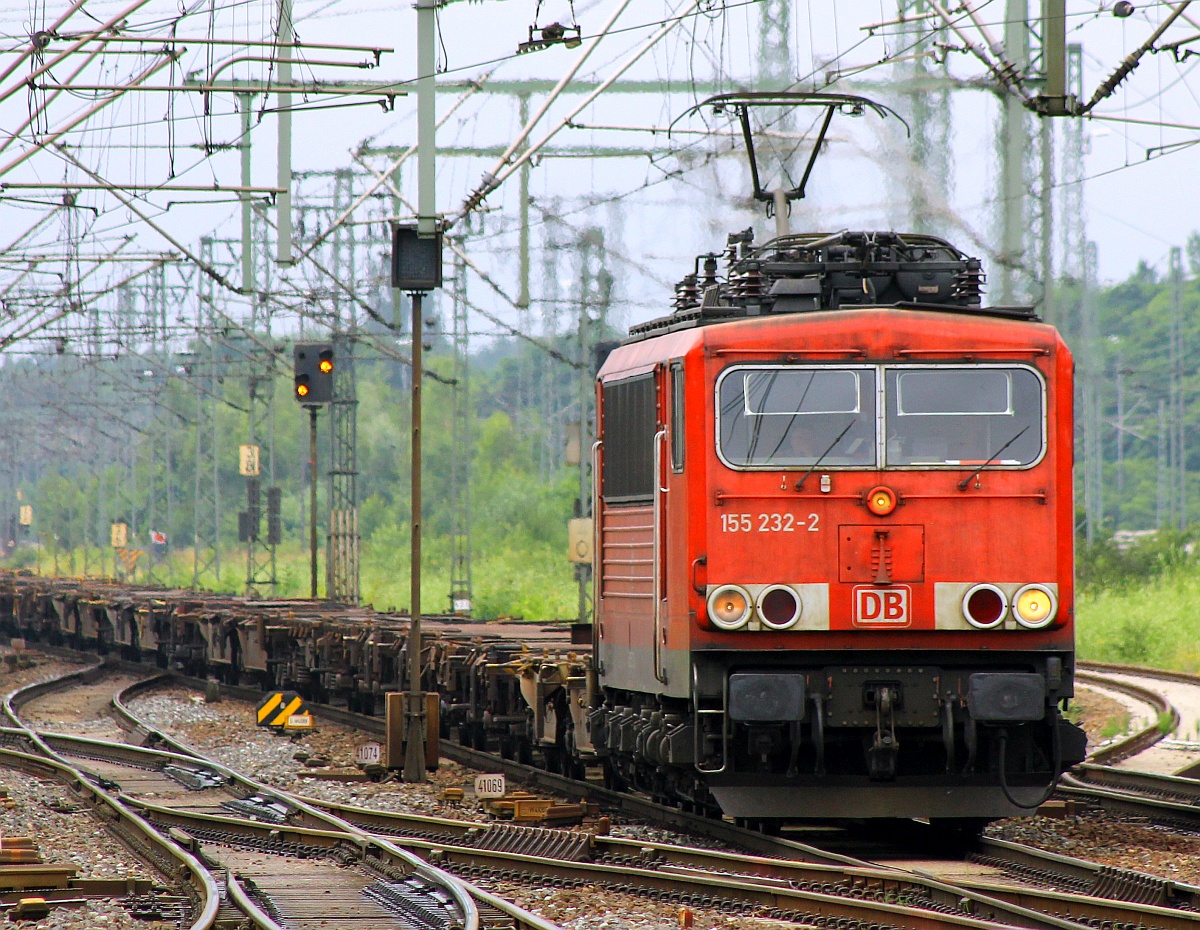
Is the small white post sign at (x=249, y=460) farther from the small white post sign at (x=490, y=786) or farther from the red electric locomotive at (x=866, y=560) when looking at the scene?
the red electric locomotive at (x=866, y=560)

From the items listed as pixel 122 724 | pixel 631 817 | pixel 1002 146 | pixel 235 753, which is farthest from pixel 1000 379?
pixel 122 724

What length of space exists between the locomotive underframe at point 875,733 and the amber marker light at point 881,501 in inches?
33.0

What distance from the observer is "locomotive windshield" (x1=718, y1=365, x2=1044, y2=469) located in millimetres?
10789

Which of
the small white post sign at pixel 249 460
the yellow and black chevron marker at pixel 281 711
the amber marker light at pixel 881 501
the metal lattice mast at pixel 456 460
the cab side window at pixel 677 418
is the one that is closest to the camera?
the amber marker light at pixel 881 501

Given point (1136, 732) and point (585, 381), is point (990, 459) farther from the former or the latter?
point (585, 381)

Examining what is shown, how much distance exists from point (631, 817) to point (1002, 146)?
1301 cm

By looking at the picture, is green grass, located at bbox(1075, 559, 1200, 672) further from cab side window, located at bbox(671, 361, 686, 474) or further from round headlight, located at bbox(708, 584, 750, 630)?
round headlight, located at bbox(708, 584, 750, 630)

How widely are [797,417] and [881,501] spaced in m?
0.71

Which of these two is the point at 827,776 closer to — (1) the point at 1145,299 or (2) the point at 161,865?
(2) the point at 161,865

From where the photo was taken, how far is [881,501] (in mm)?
10648

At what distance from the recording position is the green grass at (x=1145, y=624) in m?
29.0

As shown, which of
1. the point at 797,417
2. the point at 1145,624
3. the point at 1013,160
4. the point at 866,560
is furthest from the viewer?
the point at 1145,624

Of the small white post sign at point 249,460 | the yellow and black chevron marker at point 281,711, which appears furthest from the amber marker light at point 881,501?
the small white post sign at point 249,460

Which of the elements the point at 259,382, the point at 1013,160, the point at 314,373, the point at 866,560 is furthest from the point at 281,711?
the point at 259,382
